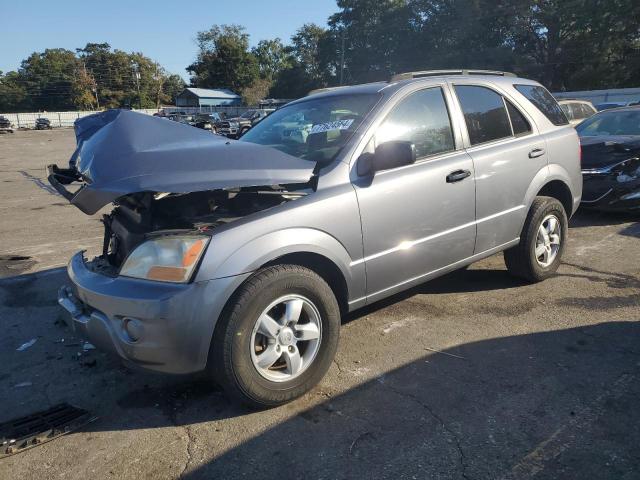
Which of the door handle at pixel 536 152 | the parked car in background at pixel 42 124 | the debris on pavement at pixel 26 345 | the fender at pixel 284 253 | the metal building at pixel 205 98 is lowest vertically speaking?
the debris on pavement at pixel 26 345

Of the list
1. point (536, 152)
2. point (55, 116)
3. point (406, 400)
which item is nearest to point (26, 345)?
point (406, 400)

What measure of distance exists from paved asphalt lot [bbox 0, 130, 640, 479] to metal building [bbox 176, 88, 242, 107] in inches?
2794

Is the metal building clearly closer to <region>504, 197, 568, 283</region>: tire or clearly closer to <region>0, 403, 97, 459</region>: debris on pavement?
<region>504, 197, 568, 283</region>: tire

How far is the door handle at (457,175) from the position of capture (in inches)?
146

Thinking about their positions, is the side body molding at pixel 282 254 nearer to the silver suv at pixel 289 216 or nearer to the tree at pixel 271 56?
the silver suv at pixel 289 216

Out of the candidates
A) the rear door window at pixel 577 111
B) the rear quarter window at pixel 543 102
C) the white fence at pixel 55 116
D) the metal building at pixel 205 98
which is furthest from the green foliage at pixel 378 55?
the rear quarter window at pixel 543 102

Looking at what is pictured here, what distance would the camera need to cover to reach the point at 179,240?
266 cm

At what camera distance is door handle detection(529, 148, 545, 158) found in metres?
4.39

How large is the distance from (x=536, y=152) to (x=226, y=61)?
92.0m

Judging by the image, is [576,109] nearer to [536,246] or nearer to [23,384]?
[536,246]

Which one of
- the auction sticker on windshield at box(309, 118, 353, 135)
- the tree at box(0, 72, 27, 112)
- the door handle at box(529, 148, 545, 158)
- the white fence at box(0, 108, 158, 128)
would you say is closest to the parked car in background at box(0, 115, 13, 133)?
the white fence at box(0, 108, 158, 128)

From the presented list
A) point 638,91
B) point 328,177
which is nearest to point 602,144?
point 328,177

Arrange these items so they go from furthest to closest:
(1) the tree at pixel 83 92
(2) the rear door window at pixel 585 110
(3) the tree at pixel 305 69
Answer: (1) the tree at pixel 83 92 < (3) the tree at pixel 305 69 < (2) the rear door window at pixel 585 110

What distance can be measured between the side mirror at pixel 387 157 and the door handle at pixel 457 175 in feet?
1.79
